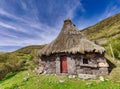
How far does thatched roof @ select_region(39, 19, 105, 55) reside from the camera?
19.5 m

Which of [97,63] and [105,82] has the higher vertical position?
[97,63]

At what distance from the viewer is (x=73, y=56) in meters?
20.3

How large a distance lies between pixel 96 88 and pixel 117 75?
15.5ft

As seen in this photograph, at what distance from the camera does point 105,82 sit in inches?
622

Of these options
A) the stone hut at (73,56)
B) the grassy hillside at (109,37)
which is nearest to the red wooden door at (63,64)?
the stone hut at (73,56)

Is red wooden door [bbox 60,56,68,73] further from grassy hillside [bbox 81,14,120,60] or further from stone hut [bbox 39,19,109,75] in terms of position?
grassy hillside [bbox 81,14,120,60]

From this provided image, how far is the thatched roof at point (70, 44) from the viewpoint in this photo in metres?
19.5

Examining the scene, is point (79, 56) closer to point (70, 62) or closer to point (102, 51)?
point (70, 62)

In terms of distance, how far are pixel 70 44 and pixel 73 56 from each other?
77.3 inches

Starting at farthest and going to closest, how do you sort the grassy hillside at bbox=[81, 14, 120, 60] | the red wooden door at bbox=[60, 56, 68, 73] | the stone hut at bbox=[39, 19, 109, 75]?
the grassy hillside at bbox=[81, 14, 120, 60] → the red wooden door at bbox=[60, 56, 68, 73] → the stone hut at bbox=[39, 19, 109, 75]

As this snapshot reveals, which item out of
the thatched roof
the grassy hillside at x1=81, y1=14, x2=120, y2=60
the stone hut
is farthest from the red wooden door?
the grassy hillside at x1=81, y1=14, x2=120, y2=60

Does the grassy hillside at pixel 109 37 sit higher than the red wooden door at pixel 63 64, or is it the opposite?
the grassy hillside at pixel 109 37

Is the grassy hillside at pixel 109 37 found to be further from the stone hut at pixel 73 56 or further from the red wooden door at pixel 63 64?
the red wooden door at pixel 63 64

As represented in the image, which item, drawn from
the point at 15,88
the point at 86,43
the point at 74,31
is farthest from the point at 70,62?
the point at 15,88
